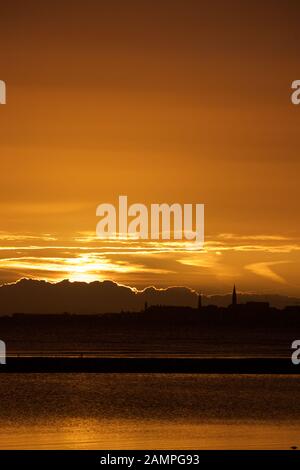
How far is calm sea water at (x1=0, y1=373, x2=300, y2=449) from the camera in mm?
38938

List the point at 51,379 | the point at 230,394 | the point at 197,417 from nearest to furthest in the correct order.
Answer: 1. the point at 197,417
2. the point at 230,394
3. the point at 51,379

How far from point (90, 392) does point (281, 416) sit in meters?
17.0

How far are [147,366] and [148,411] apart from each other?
26.6 metres

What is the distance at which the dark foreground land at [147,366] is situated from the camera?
249ft

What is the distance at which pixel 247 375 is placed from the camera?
251ft

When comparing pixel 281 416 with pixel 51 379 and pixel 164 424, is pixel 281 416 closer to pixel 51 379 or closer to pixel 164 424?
pixel 164 424

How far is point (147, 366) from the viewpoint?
77.6m

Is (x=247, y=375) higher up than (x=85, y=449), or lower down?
higher up

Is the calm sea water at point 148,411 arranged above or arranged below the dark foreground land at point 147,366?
below

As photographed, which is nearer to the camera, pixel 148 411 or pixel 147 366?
pixel 148 411

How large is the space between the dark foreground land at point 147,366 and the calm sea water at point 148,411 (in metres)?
0.62

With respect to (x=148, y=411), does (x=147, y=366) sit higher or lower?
higher
